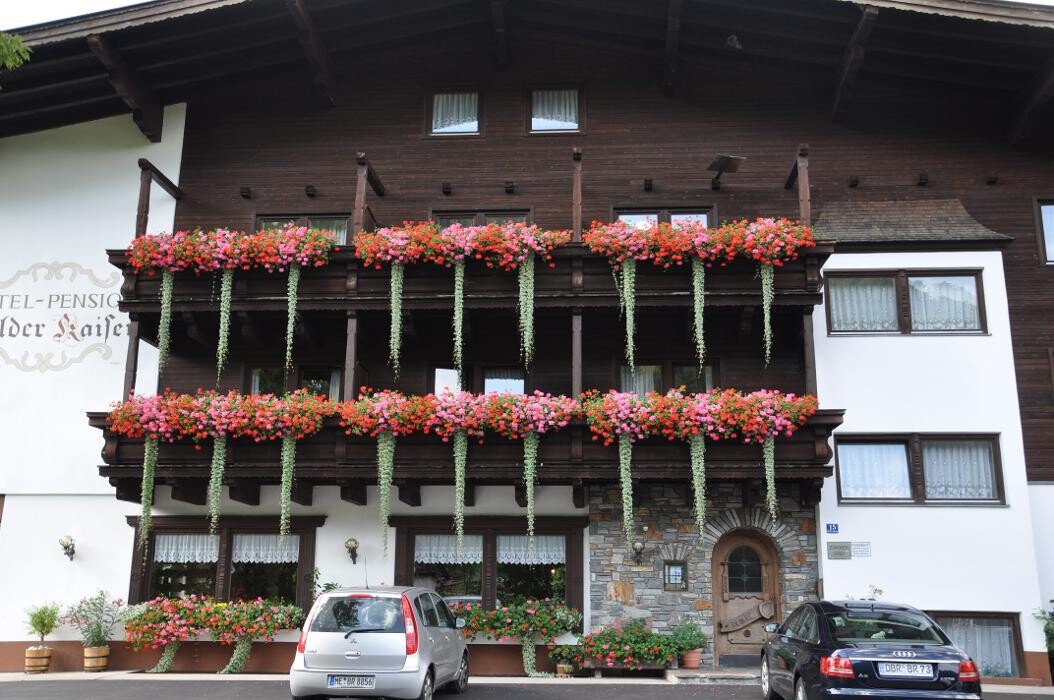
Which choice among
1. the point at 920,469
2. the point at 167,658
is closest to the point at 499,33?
the point at 920,469

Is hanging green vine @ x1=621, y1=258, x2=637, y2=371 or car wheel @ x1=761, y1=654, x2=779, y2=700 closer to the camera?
car wheel @ x1=761, y1=654, x2=779, y2=700

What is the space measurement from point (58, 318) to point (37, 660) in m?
6.11

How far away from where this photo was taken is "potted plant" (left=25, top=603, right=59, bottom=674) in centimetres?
1552

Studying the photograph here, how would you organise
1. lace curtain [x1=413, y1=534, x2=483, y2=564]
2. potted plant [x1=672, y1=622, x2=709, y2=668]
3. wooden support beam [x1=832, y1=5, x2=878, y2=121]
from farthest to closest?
wooden support beam [x1=832, y1=5, x2=878, y2=121]
lace curtain [x1=413, y1=534, x2=483, y2=564]
potted plant [x1=672, y1=622, x2=709, y2=668]

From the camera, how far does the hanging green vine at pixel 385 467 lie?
1468 cm

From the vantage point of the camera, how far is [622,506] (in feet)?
51.7

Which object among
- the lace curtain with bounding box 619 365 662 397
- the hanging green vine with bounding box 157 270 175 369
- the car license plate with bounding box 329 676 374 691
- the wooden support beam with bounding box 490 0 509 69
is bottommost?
the car license plate with bounding box 329 676 374 691

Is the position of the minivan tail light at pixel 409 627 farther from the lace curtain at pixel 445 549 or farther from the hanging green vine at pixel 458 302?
the hanging green vine at pixel 458 302

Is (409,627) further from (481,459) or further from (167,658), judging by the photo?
(167,658)

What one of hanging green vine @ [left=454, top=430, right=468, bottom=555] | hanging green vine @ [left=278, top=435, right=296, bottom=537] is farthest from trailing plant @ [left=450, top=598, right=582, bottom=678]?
hanging green vine @ [left=278, top=435, right=296, bottom=537]

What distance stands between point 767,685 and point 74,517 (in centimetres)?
1203

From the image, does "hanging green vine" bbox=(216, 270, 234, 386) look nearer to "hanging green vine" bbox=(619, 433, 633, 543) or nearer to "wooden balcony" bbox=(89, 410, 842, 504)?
"wooden balcony" bbox=(89, 410, 842, 504)

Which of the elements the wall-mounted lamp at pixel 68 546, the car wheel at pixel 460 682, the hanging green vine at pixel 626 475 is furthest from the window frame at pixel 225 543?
the hanging green vine at pixel 626 475

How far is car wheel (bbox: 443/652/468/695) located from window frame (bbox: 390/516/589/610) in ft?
9.34
